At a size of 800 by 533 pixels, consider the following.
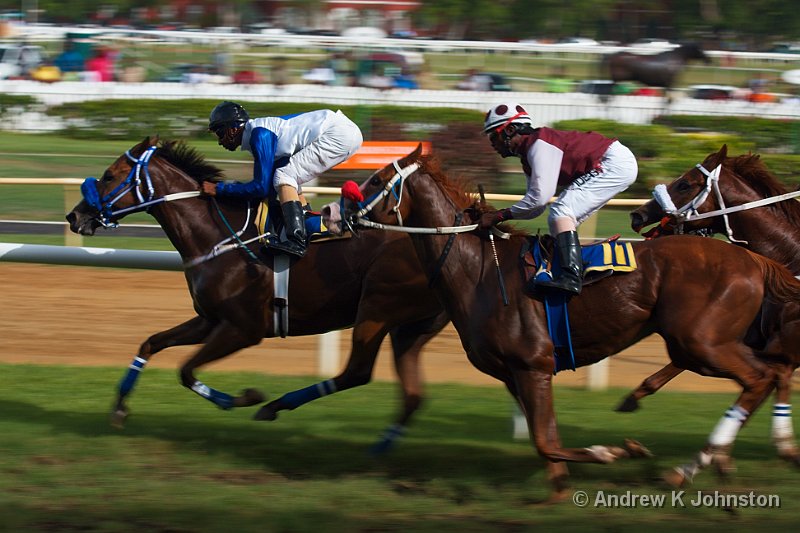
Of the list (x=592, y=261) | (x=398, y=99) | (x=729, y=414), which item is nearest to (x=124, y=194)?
(x=592, y=261)

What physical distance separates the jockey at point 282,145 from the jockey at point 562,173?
4.24ft

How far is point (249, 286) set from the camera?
240 inches

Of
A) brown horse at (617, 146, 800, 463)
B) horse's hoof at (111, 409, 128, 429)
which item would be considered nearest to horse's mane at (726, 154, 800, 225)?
brown horse at (617, 146, 800, 463)

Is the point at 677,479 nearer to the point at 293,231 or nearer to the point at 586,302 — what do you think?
the point at 586,302

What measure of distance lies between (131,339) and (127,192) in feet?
7.83

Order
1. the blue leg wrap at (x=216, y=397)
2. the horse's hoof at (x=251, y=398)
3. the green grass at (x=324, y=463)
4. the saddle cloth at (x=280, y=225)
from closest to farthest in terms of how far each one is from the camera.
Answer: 1. the green grass at (x=324, y=463)
2. the horse's hoof at (x=251, y=398)
3. the blue leg wrap at (x=216, y=397)
4. the saddle cloth at (x=280, y=225)

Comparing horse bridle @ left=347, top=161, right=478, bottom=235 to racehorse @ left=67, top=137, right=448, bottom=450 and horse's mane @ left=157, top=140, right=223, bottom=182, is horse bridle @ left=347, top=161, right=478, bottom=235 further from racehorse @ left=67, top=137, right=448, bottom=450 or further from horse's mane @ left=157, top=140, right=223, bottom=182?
horse's mane @ left=157, top=140, right=223, bottom=182

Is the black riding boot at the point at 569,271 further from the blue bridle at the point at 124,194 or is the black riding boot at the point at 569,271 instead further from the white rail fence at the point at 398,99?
the white rail fence at the point at 398,99

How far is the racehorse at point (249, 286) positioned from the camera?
19.1 feet

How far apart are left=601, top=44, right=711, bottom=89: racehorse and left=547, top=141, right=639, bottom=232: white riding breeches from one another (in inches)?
750

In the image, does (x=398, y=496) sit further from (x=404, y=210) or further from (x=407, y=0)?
(x=407, y=0)

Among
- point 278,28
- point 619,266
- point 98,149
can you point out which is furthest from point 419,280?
point 278,28

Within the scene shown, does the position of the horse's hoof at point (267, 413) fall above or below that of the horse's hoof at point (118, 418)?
above

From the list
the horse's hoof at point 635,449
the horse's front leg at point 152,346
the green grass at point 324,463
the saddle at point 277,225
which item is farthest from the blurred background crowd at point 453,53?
the horse's hoof at point 635,449
